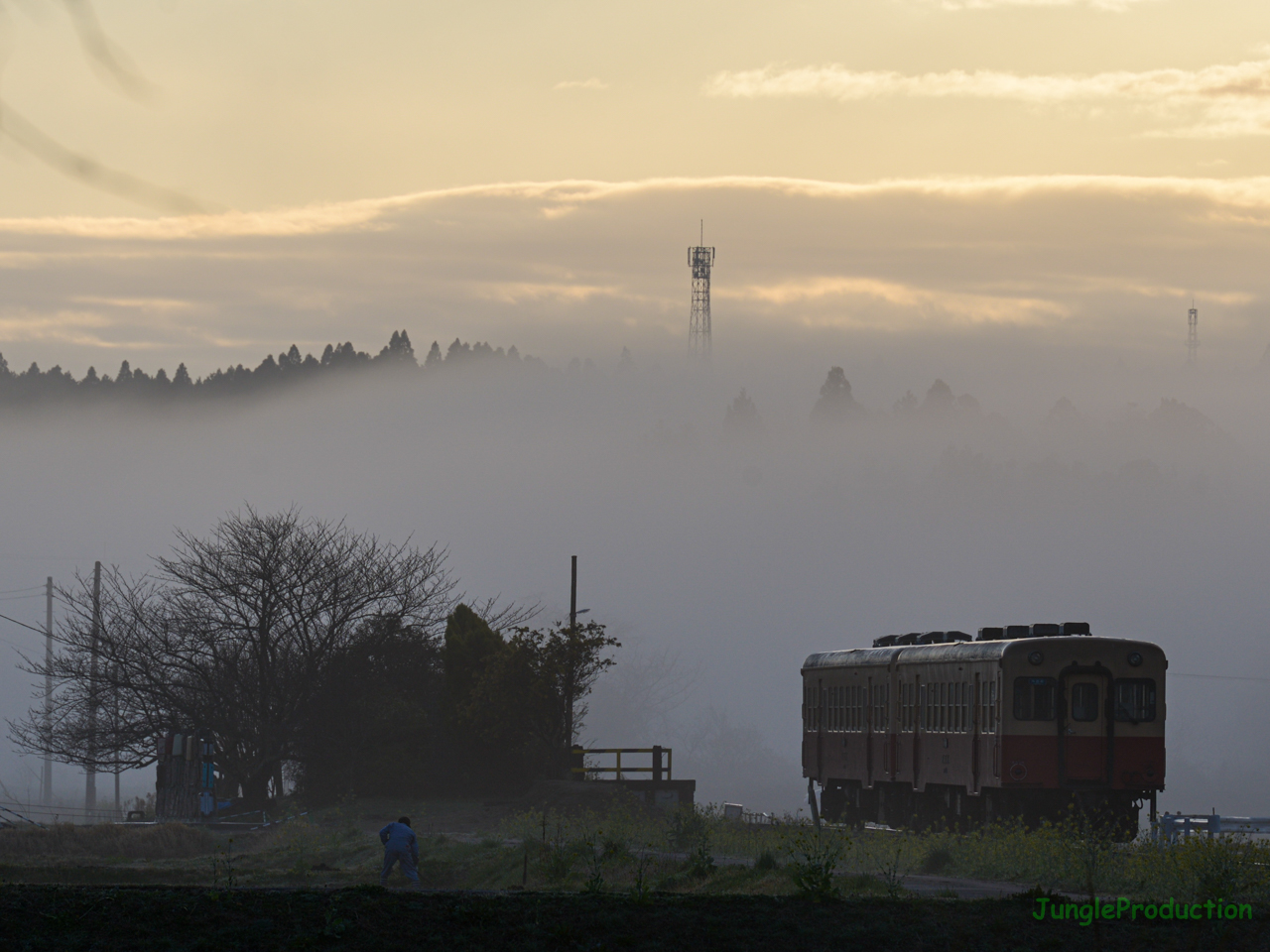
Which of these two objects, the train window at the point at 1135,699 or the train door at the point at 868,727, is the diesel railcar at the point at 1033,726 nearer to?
the train window at the point at 1135,699

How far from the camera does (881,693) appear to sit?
1320 inches

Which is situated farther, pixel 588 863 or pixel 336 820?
pixel 336 820

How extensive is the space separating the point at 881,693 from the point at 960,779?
13.9 ft

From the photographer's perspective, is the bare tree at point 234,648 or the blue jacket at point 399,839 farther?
the bare tree at point 234,648

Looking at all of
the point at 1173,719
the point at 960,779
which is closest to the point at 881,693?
the point at 960,779

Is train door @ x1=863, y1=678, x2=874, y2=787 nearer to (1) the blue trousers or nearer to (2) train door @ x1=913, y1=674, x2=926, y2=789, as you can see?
(2) train door @ x1=913, y1=674, x2=926, y2=789

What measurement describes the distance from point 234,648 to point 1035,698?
23067mm

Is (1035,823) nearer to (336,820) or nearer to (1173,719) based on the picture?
(336,820)

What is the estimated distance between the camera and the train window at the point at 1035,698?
2808 centimetres

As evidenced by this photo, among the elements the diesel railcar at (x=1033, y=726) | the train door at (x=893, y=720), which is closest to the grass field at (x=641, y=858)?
the diesel railcar at (x=1033, y=726)

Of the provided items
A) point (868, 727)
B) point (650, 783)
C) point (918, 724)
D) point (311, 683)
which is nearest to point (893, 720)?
point (918, 724)

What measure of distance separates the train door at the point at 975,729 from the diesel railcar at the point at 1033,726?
0.02 metres

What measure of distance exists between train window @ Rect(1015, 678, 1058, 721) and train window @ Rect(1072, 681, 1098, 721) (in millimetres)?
503

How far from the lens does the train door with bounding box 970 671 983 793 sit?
28828 millimetres
